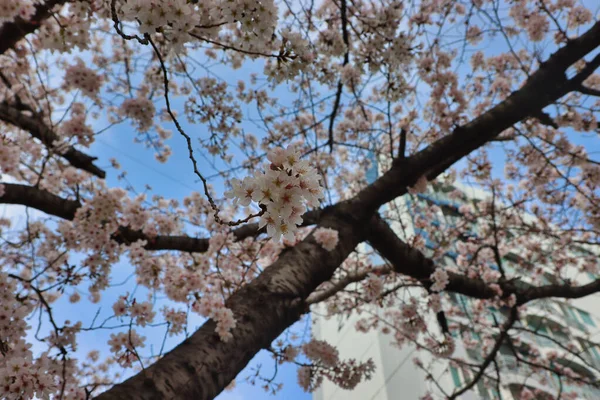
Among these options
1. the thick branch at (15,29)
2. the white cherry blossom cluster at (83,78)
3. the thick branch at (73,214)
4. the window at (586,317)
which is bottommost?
the window at (586,317)

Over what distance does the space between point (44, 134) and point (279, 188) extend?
449 cm

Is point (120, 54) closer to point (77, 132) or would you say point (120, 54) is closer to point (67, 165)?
point (67, 165)

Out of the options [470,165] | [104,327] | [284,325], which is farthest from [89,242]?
[470,165]

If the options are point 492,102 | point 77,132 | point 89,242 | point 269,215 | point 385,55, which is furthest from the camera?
point 492,102

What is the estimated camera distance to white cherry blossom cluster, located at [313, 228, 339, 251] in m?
2.67

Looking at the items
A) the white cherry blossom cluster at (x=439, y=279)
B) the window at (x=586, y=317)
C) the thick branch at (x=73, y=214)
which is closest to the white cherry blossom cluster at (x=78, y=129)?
the thick branch at (x=73, y=214)

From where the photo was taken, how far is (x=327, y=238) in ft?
8.79

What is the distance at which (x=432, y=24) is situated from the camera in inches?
180

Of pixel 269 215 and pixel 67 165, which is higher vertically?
pixel 67 165

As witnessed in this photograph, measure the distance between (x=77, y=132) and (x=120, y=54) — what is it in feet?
8.64

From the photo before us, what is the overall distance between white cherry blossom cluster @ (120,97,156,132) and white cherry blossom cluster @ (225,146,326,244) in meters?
3.27

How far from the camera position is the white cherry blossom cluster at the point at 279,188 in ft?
2.97

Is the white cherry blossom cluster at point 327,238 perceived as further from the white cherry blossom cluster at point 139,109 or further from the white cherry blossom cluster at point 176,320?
the white cherry blossom cluster at point 139,109

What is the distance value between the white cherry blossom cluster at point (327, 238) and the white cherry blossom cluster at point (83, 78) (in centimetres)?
267
